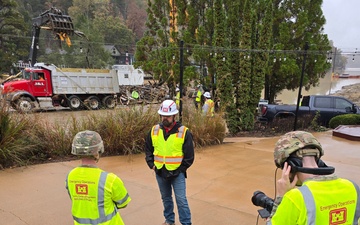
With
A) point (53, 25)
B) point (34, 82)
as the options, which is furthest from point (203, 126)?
point (53, 25)

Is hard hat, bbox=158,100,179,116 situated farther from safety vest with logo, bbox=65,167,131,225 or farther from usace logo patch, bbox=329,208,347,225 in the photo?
usace logo patch, bbox=329,208,347,225

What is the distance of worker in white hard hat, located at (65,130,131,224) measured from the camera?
2.10 meters

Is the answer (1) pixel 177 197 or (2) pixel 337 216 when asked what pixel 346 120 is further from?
(2) pixel 337 216

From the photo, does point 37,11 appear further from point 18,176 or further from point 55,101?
point 18,176

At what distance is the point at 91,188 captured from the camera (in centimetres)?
210

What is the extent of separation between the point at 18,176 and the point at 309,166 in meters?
5.13

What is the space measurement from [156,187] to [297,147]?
→ 11.5 ft

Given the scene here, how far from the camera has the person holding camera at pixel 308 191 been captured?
4.42 feet

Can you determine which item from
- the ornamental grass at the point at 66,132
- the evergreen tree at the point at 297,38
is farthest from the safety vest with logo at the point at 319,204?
the evergreen tree at the point at 297,38

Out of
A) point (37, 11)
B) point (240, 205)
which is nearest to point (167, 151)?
point (240, 205)

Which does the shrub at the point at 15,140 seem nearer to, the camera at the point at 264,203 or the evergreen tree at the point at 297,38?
the camera at the point at 264,203

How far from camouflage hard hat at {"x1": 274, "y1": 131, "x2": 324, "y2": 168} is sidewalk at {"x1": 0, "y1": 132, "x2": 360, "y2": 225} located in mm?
2287

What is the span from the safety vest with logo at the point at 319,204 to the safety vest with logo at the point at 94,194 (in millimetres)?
1205

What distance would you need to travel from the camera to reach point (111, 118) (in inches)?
259
